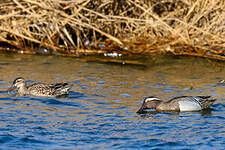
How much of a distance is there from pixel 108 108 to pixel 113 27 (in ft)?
22.5

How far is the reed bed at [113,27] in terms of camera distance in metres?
14.2

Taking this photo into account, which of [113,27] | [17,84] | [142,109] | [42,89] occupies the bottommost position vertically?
[142,109]

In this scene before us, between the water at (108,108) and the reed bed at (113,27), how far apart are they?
73cm

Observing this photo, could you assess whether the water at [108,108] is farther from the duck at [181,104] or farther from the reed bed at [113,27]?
the reed bed at [113,27]

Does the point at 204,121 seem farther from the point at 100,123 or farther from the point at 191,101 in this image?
the point at 100,123

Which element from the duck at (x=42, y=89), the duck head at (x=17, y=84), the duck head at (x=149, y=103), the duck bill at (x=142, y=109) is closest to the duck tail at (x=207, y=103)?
the duck head at (x=149, y=103)

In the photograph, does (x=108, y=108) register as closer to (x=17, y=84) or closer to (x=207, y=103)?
(x=207, y=103)

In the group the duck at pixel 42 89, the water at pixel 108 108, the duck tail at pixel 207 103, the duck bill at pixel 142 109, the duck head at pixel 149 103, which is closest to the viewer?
the water at pixel 108 108

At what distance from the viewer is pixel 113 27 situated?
15336 mm

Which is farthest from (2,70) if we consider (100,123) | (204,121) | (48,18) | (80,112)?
(204,121)

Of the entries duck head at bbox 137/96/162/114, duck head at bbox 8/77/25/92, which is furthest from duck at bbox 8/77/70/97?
duck head at bbox 137/96/162/114

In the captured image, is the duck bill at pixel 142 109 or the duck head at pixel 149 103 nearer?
the duck bill at pixel 142 109

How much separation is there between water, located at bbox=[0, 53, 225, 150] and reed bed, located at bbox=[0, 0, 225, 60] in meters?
0.73

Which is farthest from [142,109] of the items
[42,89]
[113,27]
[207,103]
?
[113,27]
